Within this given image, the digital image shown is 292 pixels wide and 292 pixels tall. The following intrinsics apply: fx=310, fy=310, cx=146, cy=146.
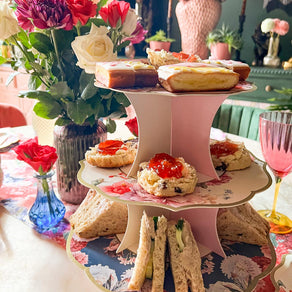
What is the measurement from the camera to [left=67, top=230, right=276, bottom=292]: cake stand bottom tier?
684 millimetres

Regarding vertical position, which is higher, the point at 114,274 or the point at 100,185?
the point at 100,185

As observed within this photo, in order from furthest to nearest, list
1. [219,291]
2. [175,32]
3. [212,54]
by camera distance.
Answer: [175,32] → [212,54] → [219,291]

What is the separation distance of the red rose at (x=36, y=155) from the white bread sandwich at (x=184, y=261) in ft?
1.26

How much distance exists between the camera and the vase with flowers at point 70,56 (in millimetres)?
822

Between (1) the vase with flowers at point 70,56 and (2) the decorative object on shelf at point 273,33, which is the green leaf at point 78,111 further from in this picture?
(2) the decorative object on shelf at point 273,33

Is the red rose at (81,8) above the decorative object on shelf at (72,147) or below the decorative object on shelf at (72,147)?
above

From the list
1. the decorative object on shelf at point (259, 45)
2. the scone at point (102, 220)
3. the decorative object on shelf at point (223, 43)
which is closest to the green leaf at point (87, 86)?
the scone at point (102, 220)

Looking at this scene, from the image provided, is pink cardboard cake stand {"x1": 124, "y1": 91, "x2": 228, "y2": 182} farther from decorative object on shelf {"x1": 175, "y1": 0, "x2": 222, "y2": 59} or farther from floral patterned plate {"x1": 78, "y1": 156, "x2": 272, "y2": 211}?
decorative object on shelf {"x1": 175, "y1": 0, "x2": 222, "y2": 59}

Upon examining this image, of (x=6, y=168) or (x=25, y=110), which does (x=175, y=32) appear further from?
(x=6, y=168)

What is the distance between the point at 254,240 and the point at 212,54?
2198mm

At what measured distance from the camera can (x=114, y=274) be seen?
2.33 feet

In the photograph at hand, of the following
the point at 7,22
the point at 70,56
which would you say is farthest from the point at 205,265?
the point at 7,22

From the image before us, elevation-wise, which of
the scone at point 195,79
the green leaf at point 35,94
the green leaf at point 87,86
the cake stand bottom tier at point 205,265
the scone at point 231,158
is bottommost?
the cake stand bottom tier at point 205,265

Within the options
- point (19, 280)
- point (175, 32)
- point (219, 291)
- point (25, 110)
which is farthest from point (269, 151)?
point (25, 110)
